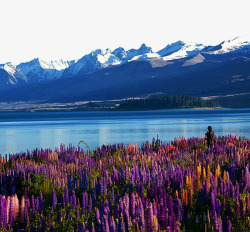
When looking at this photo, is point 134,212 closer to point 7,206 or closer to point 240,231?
point 240,231

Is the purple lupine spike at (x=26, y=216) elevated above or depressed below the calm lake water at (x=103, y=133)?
above

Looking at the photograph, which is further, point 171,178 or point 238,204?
point 171,178

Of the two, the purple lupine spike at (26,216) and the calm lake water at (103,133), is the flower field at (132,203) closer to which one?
the purple lupine spike at (26,216)

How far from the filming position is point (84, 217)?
7.73 m

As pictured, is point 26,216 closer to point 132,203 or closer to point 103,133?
point 132,203

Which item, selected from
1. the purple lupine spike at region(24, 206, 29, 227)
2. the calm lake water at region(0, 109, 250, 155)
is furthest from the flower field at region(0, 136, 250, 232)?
the calm lake water at region(0, 109, 250, 155)

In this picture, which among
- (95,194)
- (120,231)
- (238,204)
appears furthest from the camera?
(95,194)

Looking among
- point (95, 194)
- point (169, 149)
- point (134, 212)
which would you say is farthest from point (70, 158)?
point (134, 212)

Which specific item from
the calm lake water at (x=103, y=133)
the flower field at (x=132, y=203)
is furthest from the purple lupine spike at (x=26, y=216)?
the calm lake water at (x=103, y=133)

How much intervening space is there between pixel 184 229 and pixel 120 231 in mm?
1477

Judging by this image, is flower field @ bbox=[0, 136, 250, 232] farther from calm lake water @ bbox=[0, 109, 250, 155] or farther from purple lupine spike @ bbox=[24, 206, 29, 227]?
calm lake water @ bbox=[0, 109, 250, 155]

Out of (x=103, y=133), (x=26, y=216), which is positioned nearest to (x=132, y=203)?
(x=26, y=216)

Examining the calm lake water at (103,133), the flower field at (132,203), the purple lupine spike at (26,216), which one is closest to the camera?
the flower field at (132,203)

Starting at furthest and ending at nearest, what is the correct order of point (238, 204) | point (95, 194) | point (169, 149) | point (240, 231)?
1. point (169, 149)
2. point (95, 194)
3. point (238, 204)
4. point (240, 231)
